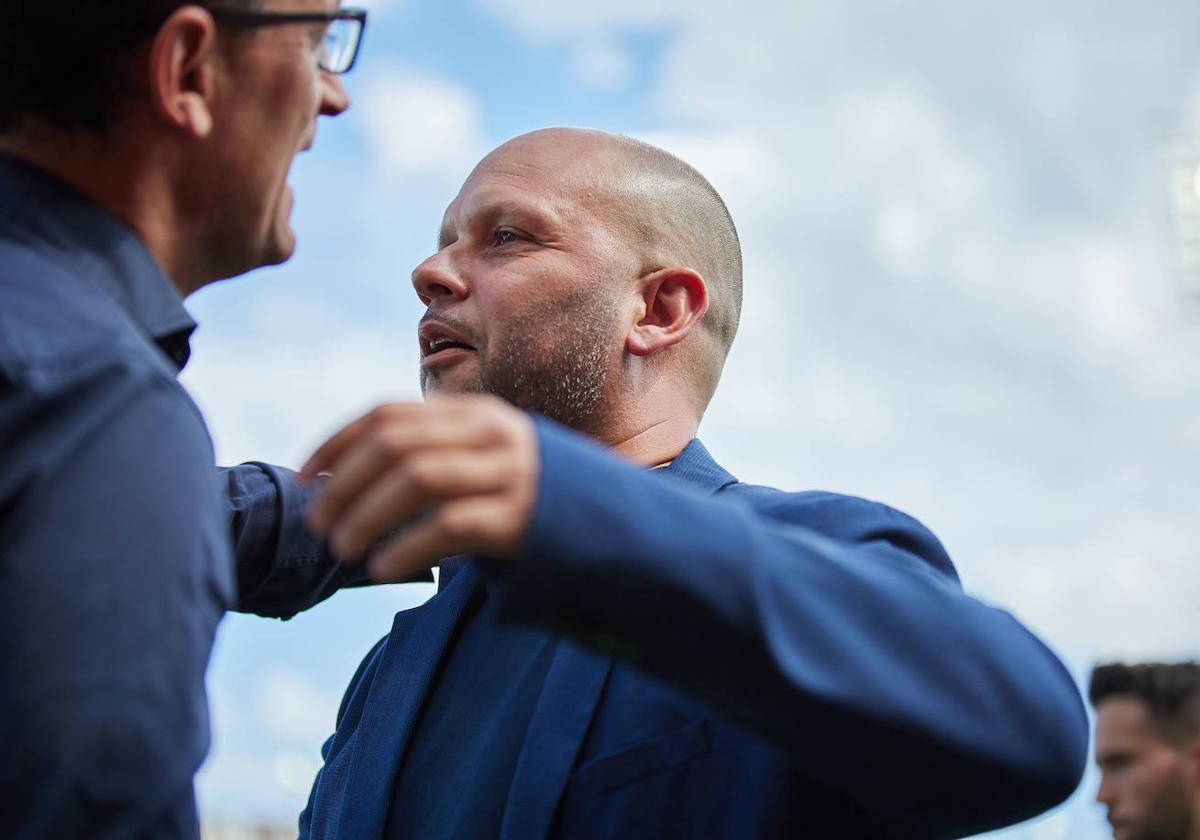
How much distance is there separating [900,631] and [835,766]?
6.8 inches

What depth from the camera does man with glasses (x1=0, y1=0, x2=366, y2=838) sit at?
1.24m

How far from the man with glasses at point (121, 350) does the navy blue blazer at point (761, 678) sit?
35 centimetres

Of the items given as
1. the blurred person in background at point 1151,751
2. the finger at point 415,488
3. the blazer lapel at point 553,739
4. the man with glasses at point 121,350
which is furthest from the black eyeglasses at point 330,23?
the blurred person in background at point 1151,751

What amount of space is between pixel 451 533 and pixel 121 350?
0.42 meters

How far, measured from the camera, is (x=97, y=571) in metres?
1.27

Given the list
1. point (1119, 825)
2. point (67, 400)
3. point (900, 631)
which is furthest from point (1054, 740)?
point (1119, 825)

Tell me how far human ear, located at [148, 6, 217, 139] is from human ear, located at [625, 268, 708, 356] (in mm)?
1657

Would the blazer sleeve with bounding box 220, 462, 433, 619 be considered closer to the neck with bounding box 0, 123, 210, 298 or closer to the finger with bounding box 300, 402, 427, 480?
the neck with bounding box 0, 123, 210, 298

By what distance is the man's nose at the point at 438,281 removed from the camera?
310cm

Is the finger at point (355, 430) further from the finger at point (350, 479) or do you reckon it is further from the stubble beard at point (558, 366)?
the stubble beard at point (558, 366)

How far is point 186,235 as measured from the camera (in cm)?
175

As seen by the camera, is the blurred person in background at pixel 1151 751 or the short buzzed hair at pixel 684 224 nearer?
the short buzzed hair at pixel 684 224

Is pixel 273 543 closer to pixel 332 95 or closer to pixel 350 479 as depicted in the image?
pixel 332 95

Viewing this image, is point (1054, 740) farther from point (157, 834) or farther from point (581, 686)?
point (157, 834)
